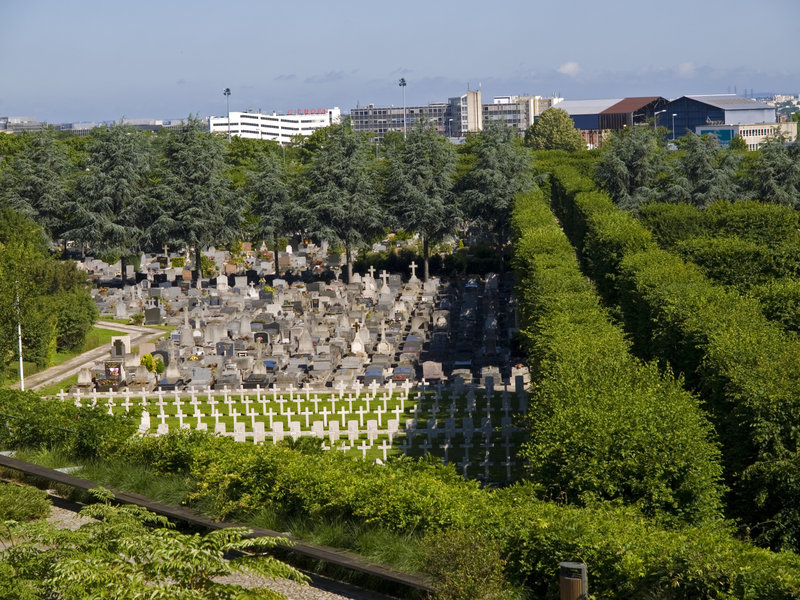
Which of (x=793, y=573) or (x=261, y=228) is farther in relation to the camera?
(x=261, y=228)

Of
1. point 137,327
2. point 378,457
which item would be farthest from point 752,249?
point 137,327

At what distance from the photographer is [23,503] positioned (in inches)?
485

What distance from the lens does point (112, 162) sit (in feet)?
169

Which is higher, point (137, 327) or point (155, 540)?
point (155, 540)

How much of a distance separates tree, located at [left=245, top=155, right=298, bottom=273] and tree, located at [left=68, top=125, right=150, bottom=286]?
5.72 meters

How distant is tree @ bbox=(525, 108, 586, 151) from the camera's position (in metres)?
110

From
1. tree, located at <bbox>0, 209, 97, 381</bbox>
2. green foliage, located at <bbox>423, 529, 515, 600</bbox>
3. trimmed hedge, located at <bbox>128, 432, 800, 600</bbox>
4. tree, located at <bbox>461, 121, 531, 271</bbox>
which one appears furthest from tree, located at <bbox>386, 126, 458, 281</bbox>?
green foliage, located at <bbox>423, 529, 515, 600</bbox>

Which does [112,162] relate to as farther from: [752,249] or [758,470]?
[758,470]

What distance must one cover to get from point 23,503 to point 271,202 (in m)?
41.4

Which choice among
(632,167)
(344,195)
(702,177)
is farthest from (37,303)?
(702,177)

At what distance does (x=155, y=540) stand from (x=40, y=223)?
4832cm

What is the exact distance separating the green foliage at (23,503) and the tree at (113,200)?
38081 mm

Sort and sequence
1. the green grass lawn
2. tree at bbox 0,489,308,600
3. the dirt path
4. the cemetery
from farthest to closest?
the green grass lawn, the dirt path, the cemetery, tree at bbox 0,489,308,600

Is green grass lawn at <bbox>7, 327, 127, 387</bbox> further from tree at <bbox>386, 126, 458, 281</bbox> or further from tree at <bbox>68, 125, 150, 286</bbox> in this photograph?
tree at <bbox>386, 126, 458, 281</bbox>
